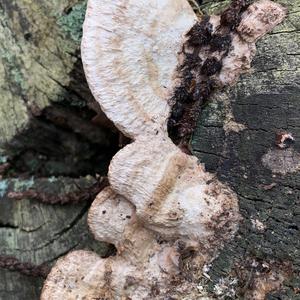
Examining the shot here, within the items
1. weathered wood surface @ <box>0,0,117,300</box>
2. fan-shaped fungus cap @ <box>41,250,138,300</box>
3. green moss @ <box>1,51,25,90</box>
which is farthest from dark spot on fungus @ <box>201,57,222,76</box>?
green moss @ <box>1,51,25,90</box>

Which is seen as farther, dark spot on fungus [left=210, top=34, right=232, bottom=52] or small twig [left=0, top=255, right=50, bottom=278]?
small twig [left=0, top=255, right=50, bottom=278]

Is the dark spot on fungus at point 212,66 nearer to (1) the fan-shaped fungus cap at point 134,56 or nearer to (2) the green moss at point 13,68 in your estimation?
(1) the fan-shaped fungus cap at point 134,56

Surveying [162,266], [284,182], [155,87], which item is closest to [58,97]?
[155,87]

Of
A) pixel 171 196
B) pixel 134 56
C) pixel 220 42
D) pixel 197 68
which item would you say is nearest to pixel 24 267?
pixel 171 196

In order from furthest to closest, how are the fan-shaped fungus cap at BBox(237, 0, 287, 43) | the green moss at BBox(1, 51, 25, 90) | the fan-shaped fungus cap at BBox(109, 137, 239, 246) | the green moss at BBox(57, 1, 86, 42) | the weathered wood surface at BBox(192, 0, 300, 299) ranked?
the green moss at BBox(1, 51, 25, 90)
the green moss at BBox(57, 1, 86, 42)
the fan-shaped fungus cap at BBox(237, 0, 287, 43)
the fan-shaped fungus cap at BBox(109, 137, 239, 246)
the weathered wood surface at BBox(192, 0, 300, 299)

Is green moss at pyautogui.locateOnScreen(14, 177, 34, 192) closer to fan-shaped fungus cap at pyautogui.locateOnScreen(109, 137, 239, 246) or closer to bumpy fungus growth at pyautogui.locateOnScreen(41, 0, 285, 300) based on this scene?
bumpy fungus growth at pyautogui.locateOnScreen(41, 0, 285, 300)

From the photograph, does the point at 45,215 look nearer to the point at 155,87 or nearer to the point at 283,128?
the point at 155,87

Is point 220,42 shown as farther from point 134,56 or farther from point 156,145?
point 156,145

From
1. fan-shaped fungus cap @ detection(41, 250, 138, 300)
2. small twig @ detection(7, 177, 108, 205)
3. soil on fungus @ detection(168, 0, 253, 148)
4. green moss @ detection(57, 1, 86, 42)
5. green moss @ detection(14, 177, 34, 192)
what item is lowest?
fan-shaped fungus cap @ detection(41, 250, 138, 300)
